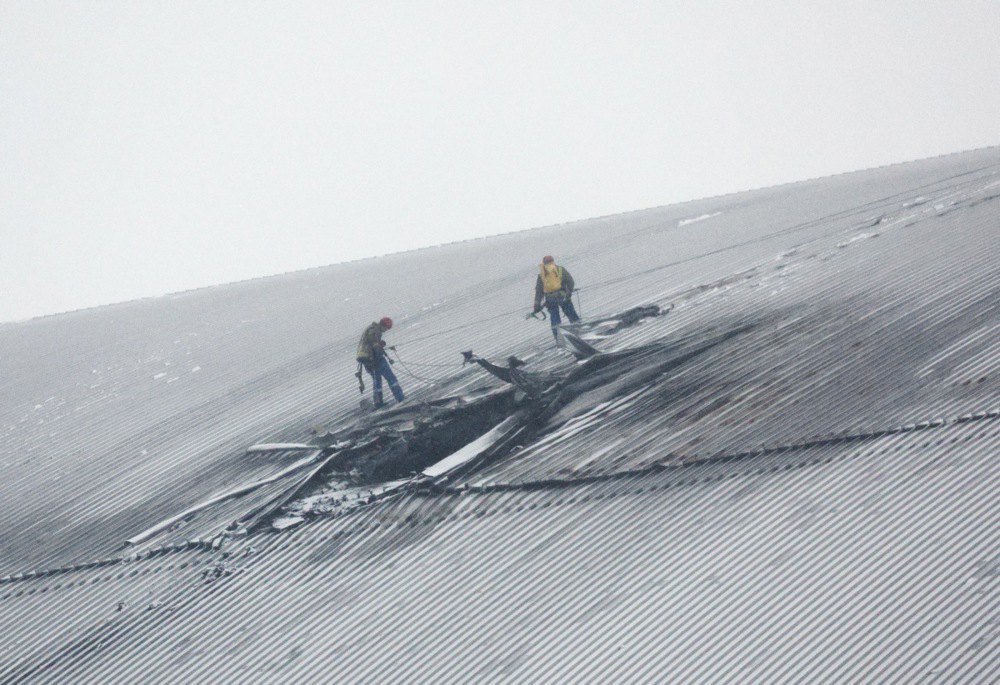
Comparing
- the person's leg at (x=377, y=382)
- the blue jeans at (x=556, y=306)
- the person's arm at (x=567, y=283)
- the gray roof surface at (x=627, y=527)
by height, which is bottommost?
the gray roof surface at (x=627, y=527)

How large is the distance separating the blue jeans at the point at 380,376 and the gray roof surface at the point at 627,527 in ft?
3.37

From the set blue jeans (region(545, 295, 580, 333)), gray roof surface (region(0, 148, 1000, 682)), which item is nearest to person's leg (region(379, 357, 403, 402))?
gray roof surface (region(0, 148, 1000, 682))

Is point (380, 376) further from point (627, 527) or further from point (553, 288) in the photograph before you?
point (627, 527)

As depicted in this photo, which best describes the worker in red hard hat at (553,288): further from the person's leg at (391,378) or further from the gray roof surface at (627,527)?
the person's leg at (391,378)

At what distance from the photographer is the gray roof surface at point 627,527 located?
32.7 feet

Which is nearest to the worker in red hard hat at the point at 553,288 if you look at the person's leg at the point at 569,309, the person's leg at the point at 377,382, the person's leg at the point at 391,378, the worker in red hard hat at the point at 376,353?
the person's leg at the point at 569,309

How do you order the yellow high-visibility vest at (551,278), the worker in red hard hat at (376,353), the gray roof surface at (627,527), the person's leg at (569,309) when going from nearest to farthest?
the gray roof surface at (627,527), the worker in red hard hat at (376,353), the yellow high-visibility vest at (551,278), the person's leg at (569,309)

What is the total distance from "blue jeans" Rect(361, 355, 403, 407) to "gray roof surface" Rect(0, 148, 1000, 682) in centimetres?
103

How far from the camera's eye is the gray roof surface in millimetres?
9961

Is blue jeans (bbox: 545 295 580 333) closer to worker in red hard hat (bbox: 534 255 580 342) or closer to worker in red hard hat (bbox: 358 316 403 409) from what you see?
worker in red hard hat (bbox: 534 255 580 342)

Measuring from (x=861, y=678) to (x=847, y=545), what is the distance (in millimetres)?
2237

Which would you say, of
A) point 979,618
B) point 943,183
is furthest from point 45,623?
point 943,183

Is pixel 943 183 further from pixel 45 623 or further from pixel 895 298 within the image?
pixel 45 623

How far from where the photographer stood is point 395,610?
1189 centimetres
